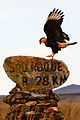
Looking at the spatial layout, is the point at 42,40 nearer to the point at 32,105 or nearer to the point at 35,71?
the point at 35,71

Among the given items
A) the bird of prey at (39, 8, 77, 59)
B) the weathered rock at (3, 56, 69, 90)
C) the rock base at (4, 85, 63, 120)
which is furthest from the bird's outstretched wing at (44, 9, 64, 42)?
the rock base at (4, 85, 63, 120)

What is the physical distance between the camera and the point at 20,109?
27.3 ft

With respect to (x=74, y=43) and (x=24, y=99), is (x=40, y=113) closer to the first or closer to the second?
(x=24, y=99)

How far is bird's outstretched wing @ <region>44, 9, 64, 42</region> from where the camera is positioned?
8.95 metres

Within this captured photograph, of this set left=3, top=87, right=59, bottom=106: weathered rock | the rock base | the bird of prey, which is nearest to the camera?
the rock base

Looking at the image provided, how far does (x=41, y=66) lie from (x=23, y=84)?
2.78 ft

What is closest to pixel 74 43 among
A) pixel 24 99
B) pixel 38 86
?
pixel 38 86

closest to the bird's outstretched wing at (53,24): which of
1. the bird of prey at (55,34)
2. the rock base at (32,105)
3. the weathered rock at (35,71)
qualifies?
the bird of prey at (55,34)

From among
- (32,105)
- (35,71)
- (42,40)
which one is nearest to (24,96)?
(32,105)

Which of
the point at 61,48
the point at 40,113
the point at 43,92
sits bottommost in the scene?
the point at 40,113

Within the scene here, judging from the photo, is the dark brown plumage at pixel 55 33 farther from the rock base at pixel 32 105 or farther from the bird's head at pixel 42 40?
the rock base at pixel 32 105

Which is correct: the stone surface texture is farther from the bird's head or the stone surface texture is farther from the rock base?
the bird's head

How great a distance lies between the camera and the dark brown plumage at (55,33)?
897 cm

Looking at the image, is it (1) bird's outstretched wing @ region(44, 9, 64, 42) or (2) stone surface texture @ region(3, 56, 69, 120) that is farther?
(1) bird's outstretched wing @ region(44, 9, 64, 42)
